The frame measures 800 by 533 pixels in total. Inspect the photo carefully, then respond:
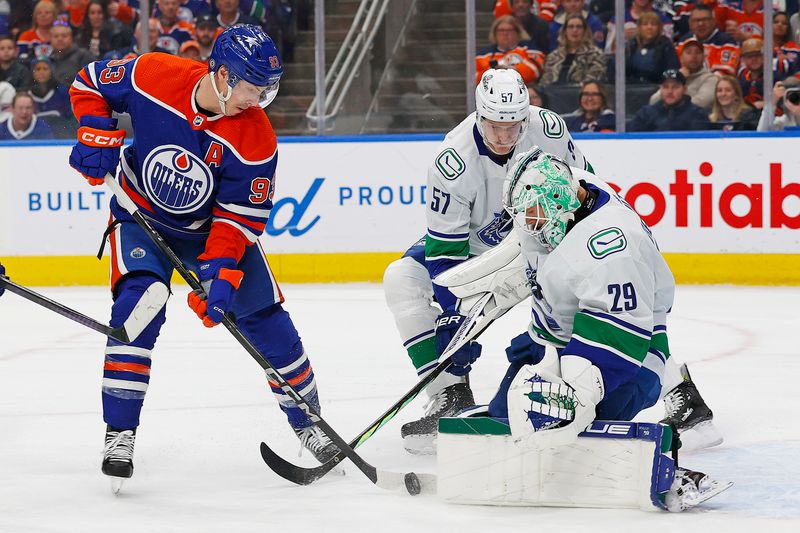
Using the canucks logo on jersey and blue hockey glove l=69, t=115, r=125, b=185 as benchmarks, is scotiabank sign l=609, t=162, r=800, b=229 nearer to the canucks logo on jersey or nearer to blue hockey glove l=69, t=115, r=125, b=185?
the canucks logo on jersey

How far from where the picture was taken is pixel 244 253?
3.10 meters

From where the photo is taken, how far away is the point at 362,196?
6672 millimetres

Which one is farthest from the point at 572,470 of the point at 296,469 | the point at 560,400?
the point at 296,469

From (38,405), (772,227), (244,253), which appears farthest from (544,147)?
(772,227)

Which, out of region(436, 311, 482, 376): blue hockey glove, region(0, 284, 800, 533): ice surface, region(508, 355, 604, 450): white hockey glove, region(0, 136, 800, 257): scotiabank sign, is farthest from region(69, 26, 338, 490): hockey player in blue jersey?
region(0, 136, 800, 257): scotiabank sign

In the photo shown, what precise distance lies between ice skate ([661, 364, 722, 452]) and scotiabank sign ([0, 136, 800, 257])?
3.19 m

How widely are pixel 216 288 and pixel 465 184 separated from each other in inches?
31.7

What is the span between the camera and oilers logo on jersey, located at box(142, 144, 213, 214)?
117 inches

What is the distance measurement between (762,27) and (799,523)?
4370 millimetres

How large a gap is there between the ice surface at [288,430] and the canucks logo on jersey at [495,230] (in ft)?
1.97

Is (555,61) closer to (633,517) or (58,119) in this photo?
(58,119)

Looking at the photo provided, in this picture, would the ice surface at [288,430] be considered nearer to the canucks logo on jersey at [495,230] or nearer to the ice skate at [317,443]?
the ice skate at [317,443]

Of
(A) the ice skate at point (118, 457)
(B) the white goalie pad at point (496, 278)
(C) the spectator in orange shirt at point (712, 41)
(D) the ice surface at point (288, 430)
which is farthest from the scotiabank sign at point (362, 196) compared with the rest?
(A) the ice skate at point (118, 457)

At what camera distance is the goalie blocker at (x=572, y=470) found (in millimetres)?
2541
